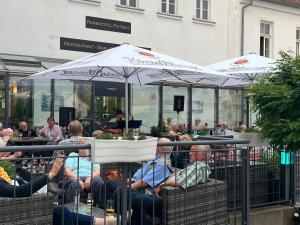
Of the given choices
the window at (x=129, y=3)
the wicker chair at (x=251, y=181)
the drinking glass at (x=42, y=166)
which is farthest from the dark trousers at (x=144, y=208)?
the window at (x=129, y=3)

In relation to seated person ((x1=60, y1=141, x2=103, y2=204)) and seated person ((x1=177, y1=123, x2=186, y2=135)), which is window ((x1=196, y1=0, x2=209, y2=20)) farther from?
seated person ((x1=60, y1=141, x2=103, y2=204))

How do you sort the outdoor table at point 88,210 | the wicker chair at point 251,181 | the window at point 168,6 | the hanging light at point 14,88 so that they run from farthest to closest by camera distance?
the window at point 168,6 → the hanging light at point 14,88 → the wicker chair at point 251,181 → the outdoor table at point 88,210

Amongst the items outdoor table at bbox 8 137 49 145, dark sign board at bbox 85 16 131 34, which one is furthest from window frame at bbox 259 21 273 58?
outdoor table at bbox 8 137 49 145

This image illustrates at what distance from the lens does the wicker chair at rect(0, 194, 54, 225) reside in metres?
4.04

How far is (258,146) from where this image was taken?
6.88 m

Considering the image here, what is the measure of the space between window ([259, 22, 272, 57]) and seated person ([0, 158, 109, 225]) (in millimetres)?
20082

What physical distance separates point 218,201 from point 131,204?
3.27ft

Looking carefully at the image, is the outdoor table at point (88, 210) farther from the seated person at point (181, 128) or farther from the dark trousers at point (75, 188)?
the seated person at point (181, 128)

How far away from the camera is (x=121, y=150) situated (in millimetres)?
4535

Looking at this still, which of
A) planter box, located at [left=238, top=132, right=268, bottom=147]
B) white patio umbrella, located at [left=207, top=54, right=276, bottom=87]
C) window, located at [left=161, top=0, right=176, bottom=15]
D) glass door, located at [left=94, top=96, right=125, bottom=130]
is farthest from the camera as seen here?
window, located at [left=161, top=0, right=176, bottom=15]

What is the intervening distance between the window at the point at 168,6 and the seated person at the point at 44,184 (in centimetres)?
1608

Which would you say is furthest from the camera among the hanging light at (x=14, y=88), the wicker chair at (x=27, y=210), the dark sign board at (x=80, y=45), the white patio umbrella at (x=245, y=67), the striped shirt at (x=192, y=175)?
the dark sign board at (x=80, y=45)

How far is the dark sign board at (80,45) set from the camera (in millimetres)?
16922

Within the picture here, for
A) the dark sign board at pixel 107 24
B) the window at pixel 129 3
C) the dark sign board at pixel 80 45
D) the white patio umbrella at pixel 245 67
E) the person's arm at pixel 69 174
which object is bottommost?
the person's arm at pixel 69 174
